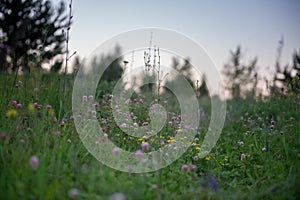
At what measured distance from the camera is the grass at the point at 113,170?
1.79 metres

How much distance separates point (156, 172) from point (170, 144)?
2.08 ft

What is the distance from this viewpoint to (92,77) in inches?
189

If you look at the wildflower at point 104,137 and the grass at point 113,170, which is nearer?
the grass at point 113,170

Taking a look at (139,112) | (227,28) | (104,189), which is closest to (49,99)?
(139,112)

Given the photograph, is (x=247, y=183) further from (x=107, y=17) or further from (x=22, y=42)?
(x=22, y=42)

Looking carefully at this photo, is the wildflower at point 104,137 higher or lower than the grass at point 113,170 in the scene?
higher

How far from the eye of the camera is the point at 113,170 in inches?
89.2

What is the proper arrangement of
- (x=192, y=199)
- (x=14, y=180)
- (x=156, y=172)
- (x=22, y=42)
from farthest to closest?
1. (x=22, y=42)
2. (x=156, y=172)
3. (x=192, y=199)
4. (x=14, y=180)

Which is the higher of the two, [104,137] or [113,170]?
[104,137]

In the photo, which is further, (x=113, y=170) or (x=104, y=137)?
(x=104, y=137)

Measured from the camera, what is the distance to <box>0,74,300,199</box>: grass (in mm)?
1787

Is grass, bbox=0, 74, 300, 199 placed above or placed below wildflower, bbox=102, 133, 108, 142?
below

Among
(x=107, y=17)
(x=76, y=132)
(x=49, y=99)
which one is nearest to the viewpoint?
(x=76, y=132)

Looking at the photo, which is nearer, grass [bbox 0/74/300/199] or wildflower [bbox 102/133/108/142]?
grass [bbox 0/74/300/199]
